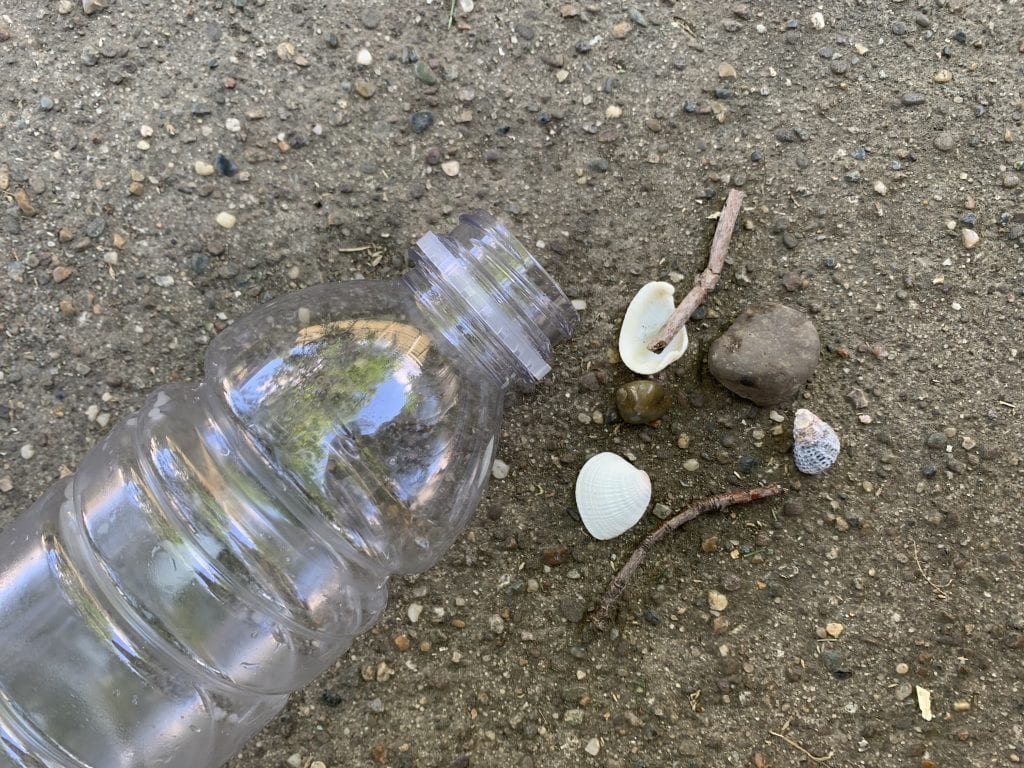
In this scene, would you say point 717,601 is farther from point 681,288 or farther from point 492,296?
point 492,296

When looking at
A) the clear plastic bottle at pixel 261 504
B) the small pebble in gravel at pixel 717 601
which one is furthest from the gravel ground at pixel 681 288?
the clear plastic bottle at pixel 261 504

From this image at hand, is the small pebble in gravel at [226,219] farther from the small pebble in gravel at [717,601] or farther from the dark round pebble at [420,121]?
the small pebble in gravel at [717,601]

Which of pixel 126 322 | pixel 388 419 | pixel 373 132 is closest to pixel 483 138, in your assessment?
pixel 373 132

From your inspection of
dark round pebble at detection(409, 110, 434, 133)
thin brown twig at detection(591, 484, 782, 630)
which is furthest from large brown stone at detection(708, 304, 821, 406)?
dark round pebble at detection(409, 110, 434, 133)

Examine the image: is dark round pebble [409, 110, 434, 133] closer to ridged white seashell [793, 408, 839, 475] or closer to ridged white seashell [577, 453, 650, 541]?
ridged white seashell [577, 453, 650, 541]

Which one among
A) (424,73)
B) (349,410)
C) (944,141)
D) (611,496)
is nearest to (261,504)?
(349,410)
